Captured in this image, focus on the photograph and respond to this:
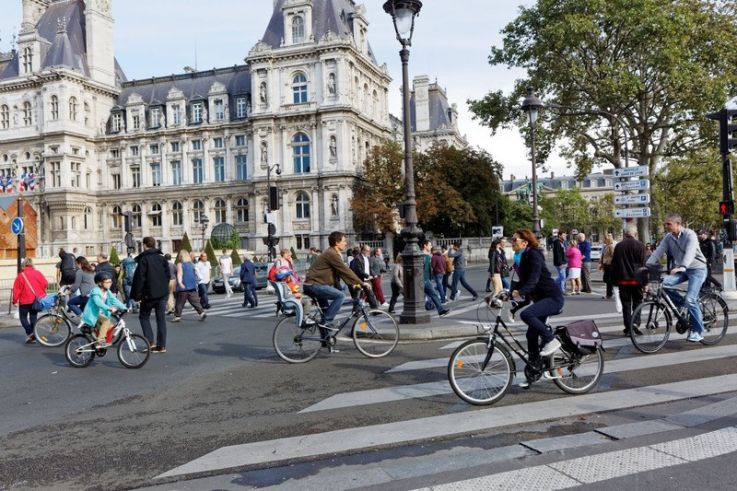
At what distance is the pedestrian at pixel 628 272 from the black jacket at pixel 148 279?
753 cm

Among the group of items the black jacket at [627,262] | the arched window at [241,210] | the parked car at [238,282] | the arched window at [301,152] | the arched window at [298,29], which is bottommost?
the parked car at [238,282]

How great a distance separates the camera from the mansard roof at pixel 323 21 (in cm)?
5425

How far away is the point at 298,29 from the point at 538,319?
2068 inches

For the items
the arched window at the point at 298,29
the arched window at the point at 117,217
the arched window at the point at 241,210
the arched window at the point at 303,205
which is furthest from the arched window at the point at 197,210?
the arched window at the point at 298,29

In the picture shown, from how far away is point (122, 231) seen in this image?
6228cm

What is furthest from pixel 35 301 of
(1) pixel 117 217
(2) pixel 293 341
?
(1) pixel 117 217

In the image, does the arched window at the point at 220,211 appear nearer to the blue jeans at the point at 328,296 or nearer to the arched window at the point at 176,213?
the arched window at the point at 176,213

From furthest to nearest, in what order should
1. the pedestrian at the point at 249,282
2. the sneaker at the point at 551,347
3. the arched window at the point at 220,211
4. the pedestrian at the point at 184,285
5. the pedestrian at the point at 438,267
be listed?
1. the arched window at the point at 220,211
2. the pedestrian at the point at 249,282
3. the pedestrian at the point at 438,267
4. the pedestrian at the point at 184,285
5. the sneaker at the point at 551,347

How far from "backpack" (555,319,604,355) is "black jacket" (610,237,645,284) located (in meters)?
3.83

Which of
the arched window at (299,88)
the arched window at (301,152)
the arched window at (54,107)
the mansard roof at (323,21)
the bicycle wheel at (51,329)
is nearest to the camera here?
the bicycle wheel at (51,329)

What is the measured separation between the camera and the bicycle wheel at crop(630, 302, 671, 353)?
8.95 m

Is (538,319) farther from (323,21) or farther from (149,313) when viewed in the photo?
(323,21)

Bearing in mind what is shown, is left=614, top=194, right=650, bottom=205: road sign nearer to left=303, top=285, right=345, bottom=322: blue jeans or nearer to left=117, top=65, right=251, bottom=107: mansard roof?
left=303, top=285, right=345, bottom=322: blue jeans

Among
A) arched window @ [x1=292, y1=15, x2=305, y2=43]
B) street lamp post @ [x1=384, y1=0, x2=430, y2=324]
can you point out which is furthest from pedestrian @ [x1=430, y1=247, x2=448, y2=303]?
arched window @ [x1=292, y1=15, x2=305, y2=43]
